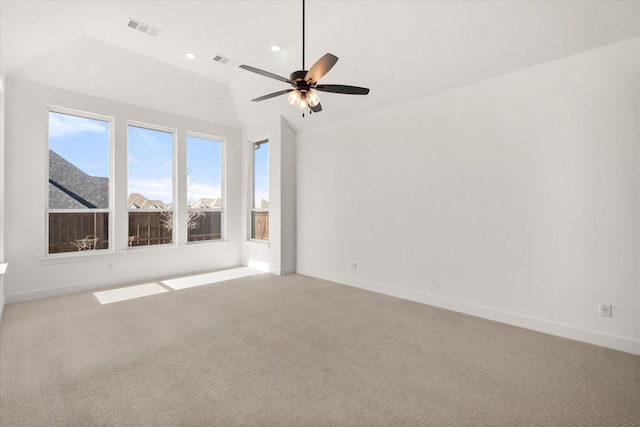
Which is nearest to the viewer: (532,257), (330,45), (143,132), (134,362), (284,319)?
(134,362)

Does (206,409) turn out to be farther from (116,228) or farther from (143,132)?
(143,132)

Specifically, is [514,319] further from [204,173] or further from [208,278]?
[204,173]

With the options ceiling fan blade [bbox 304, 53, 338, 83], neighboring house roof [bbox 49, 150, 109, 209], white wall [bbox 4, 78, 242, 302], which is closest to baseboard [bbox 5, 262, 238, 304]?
white wall [bbox 4, 78, 242, 302]

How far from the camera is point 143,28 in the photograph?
3.83 meters

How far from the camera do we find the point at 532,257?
3.24m

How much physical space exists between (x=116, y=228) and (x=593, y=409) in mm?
5889

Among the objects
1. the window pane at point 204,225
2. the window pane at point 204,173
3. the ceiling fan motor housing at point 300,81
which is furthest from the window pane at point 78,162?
the ceiling fan motor housing at point 300,81

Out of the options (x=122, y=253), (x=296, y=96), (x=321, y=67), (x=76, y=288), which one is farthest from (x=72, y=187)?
(x=321, y=67)

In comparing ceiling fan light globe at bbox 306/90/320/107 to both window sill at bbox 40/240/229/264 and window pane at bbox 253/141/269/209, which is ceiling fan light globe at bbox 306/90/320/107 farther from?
window sill at bbox 40/240/229/264

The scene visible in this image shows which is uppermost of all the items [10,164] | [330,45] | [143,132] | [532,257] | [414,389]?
[330,45]

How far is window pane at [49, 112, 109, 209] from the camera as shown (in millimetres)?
4504

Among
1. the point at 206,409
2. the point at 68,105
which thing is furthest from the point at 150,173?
the point at 206,409

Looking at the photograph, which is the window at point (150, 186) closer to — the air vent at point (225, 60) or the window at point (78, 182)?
the window at point (78, 182)

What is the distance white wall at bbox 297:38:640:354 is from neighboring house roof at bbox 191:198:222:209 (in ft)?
9.18
